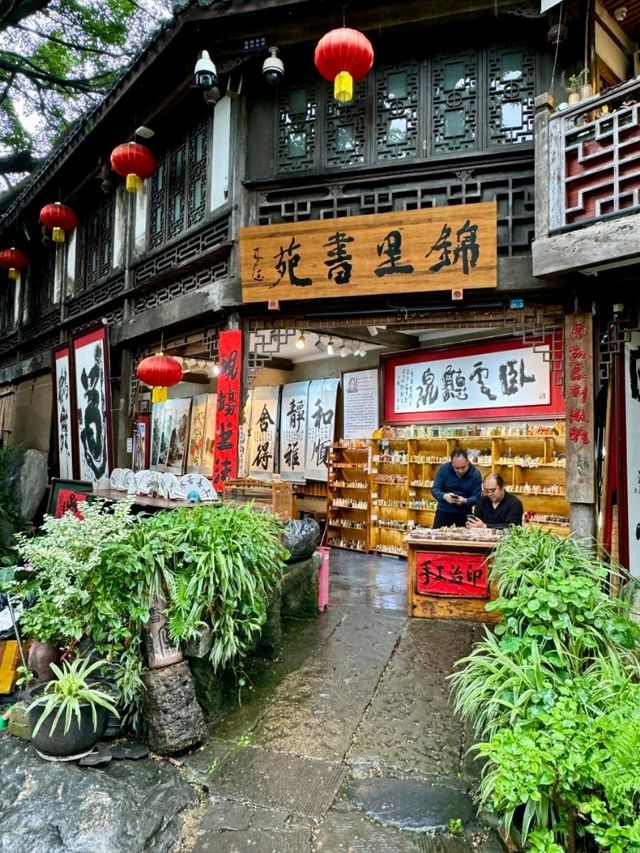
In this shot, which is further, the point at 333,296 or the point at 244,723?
the point at 333,296

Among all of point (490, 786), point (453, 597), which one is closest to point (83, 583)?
point (490, 786)

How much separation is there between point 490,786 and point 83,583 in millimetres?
2838

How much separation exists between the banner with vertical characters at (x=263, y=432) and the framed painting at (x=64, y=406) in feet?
12.7

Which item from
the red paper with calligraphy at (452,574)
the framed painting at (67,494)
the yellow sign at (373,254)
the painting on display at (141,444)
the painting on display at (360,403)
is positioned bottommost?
the red paper with calligraphy at (452,574)

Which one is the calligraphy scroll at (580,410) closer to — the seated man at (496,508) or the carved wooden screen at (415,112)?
the seated man at (496,508)

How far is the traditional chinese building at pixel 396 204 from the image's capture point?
19.9 feet

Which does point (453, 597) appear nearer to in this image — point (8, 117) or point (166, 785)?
point (166, 785)

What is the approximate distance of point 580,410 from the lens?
20.1ft

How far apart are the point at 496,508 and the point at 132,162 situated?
297 inches

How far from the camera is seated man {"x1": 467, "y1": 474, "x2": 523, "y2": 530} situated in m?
6.71

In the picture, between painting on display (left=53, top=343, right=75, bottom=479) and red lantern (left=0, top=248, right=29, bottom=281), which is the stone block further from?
red lantern (left=0, top=248, right=29, bottom=281)

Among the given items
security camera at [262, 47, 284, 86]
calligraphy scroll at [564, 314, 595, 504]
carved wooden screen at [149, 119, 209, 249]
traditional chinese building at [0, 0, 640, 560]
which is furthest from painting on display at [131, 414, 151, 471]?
calligraphy scroll at [564, 314, 595, 504]

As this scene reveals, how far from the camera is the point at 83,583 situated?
12.5 ft

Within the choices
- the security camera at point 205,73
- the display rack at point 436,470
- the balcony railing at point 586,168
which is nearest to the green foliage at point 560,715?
the balcony railing at point 586,168
